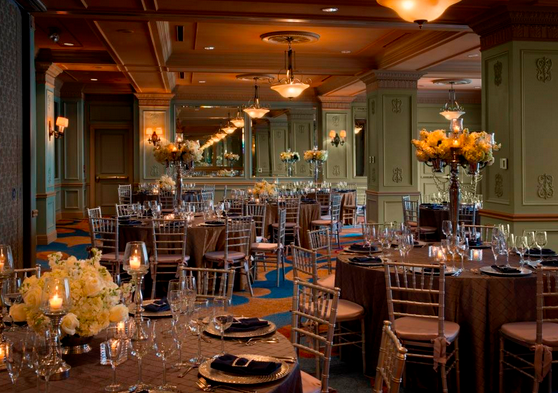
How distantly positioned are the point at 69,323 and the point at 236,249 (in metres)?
5.20

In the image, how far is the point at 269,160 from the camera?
53.2 feet

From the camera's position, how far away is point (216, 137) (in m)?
16.1

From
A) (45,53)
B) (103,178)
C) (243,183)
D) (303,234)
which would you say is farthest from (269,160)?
(45,53)

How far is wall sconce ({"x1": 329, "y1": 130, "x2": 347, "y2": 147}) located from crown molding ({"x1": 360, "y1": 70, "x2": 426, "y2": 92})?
437 centimetres

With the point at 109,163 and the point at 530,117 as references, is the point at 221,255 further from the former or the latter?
the point at 109,163

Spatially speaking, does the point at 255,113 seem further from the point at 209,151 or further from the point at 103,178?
the point at 103,178

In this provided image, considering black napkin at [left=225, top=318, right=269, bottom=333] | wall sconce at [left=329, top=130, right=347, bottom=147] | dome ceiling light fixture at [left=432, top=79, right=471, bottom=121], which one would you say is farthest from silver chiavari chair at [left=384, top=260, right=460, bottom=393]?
wall sconce at [left=329, top=130, right=347, bottom=147]

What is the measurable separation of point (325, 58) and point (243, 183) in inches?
210

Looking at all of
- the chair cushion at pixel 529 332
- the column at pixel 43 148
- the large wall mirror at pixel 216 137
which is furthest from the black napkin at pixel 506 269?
the large wall mirror at pixel 216 137

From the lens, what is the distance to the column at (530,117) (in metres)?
6.97

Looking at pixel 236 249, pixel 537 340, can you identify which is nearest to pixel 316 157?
pixel 236 249

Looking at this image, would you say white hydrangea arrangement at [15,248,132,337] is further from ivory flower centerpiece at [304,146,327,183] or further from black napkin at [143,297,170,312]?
ivory flower centerpiece at [304,146,327,183]

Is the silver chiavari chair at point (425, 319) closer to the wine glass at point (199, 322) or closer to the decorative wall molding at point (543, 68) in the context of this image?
the wine glass at point (199, 322)

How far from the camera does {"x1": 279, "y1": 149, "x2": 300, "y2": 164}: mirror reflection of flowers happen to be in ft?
52.6
